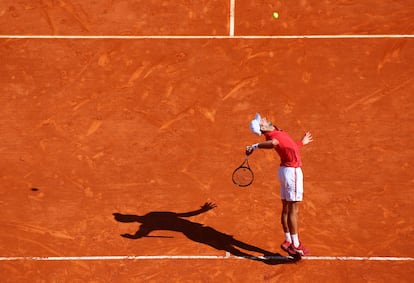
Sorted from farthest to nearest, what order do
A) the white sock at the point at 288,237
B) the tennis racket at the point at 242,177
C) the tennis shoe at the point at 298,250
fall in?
1. the tennis racket at the point at 242,177
2. the white sock at the point at 288,237
3. the tennis shoe at the point at 298,250

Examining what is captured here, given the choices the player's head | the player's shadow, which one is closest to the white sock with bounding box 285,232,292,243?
the player's shadow

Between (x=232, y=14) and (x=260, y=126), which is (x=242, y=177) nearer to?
(x=260, y=126)

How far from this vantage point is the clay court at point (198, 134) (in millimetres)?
9477

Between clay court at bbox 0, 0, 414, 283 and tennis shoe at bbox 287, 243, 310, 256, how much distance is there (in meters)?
0.14

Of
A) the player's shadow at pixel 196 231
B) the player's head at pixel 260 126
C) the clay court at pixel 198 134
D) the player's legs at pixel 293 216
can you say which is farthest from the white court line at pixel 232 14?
the player's legs at pixel 293 216

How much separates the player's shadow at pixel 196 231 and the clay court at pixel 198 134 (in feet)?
0.11

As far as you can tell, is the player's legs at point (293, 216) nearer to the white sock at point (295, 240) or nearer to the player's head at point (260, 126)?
the white sock at point (295, 240)

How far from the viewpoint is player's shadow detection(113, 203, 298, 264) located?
371 inches

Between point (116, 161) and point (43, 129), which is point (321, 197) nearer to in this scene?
point (116, 161)

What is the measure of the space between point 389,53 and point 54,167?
714 cm

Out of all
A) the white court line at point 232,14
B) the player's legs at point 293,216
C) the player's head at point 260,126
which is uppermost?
the white court line at point 232,14

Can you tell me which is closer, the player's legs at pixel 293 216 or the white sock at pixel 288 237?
the player's legs at pixel 293 216

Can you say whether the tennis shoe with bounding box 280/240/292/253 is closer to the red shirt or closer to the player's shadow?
the player's shadow

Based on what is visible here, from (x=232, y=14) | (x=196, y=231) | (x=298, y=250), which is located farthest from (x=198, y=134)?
(x=232, y=14)
